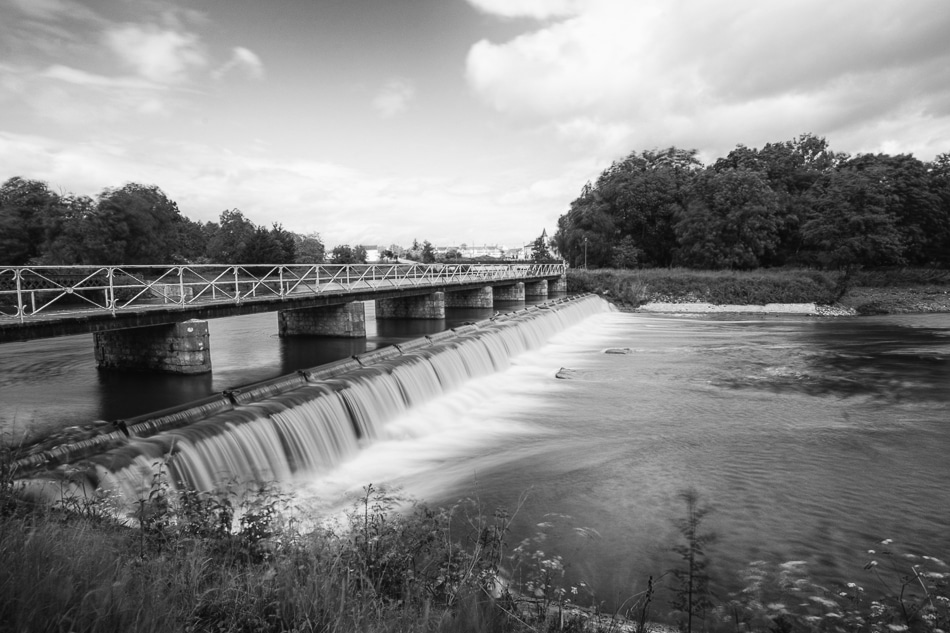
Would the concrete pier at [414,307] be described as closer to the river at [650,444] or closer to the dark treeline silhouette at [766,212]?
the river at [650,444]

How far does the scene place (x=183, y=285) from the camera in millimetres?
15977

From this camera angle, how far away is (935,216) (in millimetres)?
53156

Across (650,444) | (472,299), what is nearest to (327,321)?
(650,444)

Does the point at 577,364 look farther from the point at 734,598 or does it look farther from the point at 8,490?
the point at 8,490

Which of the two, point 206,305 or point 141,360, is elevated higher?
point 206,305

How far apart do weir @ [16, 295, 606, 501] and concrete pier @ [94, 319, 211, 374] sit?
180 inches

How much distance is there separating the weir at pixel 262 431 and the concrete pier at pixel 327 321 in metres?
6.32

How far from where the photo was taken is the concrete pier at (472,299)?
3928cm

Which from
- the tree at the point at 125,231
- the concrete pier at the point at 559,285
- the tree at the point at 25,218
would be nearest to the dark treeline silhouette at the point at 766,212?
the concrete pier at the point at 559,285

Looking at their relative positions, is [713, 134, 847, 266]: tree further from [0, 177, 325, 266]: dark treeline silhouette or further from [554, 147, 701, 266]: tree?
[0, 177, 325, 266]: dark treeline silhouette

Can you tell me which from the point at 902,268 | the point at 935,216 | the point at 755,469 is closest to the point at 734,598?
the point at 755,469

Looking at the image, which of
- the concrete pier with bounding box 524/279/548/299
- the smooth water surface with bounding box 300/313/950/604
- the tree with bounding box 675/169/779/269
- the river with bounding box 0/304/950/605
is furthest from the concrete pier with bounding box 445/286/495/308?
the tree with bounding box 675/169/779/269

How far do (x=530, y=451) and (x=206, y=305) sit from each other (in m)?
10.5

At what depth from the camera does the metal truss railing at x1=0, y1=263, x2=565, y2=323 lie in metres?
13.7
